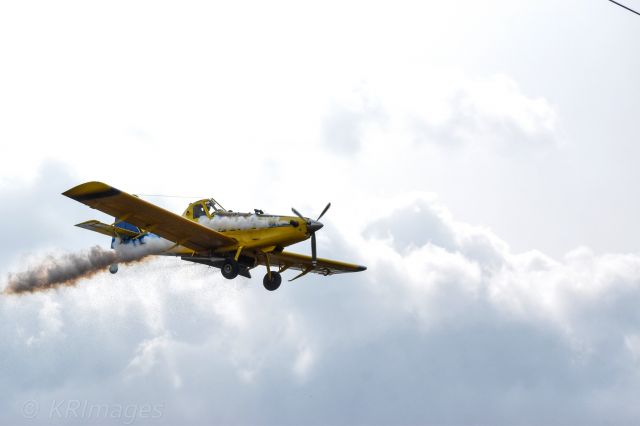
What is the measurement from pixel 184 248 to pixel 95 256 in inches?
212

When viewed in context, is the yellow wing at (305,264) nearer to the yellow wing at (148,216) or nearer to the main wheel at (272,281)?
the main wheel at (272,281)

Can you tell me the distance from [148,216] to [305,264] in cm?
1004

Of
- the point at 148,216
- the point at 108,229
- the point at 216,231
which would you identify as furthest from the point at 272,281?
the point at 108,229

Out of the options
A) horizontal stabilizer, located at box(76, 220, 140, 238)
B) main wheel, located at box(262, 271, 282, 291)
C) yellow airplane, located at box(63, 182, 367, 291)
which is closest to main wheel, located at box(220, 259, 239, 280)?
yellow airplane, located at box(63, 182, 367, 291)

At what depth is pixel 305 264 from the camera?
47250 mm

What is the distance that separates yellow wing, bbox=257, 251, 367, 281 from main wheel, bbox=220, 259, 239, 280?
7.43 ft

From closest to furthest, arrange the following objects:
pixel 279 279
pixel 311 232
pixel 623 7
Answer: pixel 623 7, pixel 311 232, pixel 279 279

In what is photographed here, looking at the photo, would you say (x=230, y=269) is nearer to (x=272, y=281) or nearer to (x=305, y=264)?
(x=272, y=281)

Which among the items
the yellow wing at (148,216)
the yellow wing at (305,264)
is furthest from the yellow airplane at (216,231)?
the yellow wing at (305,264)

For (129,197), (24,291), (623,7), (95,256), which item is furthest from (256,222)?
(623,7)

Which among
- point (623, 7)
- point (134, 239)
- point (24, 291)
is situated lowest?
point (24, 291)

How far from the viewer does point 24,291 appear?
47.4 metres

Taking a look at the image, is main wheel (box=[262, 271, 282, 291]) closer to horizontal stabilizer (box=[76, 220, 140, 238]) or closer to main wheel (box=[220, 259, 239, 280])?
main wheel (box=[220, 259, 239, 280])

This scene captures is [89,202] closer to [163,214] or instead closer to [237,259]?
[163,214]
